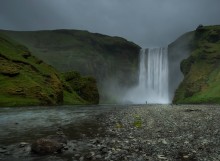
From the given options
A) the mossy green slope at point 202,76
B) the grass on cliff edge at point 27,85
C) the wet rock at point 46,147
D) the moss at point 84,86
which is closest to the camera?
the wet rock at point 46,147

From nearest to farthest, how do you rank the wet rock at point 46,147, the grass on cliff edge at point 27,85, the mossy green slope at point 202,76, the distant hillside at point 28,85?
the wet rock at point 46,147, the grass on cliff edge at point 27,85, the distant hillside at point 28,85, the mossy green slope at point 202,76

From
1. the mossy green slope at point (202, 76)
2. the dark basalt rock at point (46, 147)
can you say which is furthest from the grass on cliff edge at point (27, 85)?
the dark basalt rock at point (46, 147)

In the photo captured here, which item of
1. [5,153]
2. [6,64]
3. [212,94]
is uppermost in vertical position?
[6,64]

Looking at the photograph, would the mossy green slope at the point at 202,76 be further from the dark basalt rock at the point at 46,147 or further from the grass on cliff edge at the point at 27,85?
the dark basalt rock at the point at 46,147

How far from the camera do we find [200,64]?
183 metres

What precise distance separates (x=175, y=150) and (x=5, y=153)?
11.1 meters

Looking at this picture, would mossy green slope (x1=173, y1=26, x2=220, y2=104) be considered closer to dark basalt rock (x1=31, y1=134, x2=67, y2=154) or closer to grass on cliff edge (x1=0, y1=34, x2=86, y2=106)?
grass on cliff edge (x1=0, y1=34, x2=86, y2=106)

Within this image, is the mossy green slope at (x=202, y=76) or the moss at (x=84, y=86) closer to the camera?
the mossy green slope at (x=202, y=76)

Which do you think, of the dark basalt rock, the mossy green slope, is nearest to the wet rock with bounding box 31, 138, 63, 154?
the dark basalt rock

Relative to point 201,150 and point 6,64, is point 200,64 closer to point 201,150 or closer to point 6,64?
point 6,64

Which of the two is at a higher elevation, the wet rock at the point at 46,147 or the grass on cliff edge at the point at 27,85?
the grass on cliff edge at the point at 27,85

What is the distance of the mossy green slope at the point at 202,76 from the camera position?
14520cm

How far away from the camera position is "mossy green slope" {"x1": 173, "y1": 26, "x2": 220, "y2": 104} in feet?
476

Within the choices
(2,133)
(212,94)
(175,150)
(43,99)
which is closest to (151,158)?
(175,150)
